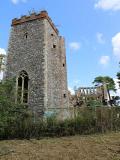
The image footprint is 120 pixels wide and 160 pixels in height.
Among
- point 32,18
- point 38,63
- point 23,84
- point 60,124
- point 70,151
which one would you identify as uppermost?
point 32,18

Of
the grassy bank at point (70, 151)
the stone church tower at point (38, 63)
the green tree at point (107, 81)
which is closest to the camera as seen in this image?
the grassy bank at point (70, 151)

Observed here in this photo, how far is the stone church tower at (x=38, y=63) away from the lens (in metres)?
20.1

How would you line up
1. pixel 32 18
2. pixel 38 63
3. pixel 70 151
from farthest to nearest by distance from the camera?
pixel 32 18 < pixel 38 63 < pixel 70 151

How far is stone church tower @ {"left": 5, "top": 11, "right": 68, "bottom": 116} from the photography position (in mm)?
20086

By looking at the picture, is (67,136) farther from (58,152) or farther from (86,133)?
(58,152)

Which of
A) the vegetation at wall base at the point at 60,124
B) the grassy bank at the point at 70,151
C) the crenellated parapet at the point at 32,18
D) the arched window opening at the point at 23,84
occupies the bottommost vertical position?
the grassy bank at the point at 70,151

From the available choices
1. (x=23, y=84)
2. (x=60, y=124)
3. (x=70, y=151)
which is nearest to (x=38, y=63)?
(x=23, y=84)

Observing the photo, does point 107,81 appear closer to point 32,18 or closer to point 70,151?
point 32,18

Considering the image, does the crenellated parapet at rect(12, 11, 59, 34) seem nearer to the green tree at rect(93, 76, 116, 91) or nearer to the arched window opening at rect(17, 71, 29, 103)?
the arched window opening at rect(17, 71, 29, 103)

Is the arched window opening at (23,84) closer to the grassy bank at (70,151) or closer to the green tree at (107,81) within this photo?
the grassy bank at (70,151)

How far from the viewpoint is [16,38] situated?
2292 cm

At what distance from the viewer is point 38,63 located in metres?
20.9

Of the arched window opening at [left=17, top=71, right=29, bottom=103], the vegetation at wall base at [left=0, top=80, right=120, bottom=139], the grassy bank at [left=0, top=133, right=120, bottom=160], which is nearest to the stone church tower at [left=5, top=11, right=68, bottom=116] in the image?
the arched window opening at [left=17, top=71, right=29, bottom=103]

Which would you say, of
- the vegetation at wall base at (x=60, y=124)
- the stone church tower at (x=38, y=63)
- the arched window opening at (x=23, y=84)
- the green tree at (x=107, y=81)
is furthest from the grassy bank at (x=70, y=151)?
the green tree at (x=107, y=81)
